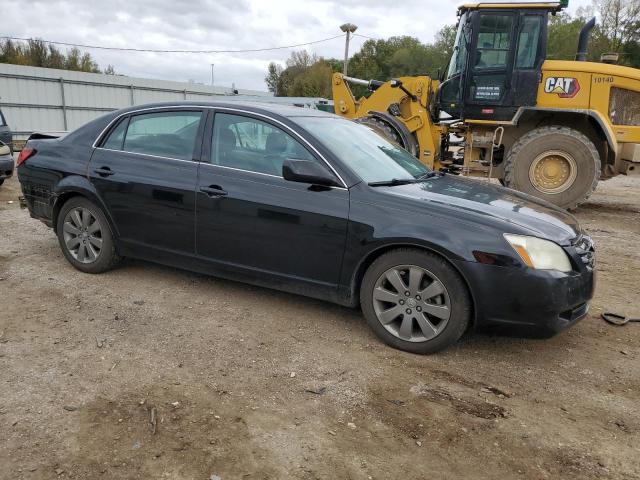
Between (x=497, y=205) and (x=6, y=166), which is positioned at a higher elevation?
(x=497, y=205)

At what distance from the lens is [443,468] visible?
8.09 feet

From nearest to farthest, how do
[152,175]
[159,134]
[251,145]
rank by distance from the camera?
[251,145], [152,175], [159,134]

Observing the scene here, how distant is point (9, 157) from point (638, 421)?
34.3 feet

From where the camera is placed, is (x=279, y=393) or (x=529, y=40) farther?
(x=529, y=40)

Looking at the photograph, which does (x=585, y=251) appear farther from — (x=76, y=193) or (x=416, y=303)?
(x=76, y=193)

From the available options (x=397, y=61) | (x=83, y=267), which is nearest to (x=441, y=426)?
(x=83, y=267)

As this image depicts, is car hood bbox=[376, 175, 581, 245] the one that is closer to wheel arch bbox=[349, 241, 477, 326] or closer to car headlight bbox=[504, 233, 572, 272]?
car headlight bbox=[504, 233, 572, 272]

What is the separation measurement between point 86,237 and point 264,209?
6.55ft

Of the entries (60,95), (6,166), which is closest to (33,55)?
(60,95)

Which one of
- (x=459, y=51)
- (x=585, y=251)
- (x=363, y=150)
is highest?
(x=459, y=51)

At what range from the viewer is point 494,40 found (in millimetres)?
8945

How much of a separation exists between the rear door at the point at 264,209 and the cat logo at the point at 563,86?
6.66 metres

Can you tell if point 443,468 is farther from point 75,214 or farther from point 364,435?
point 75,214

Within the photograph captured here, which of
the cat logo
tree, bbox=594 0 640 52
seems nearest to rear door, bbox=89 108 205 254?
the cat logo
